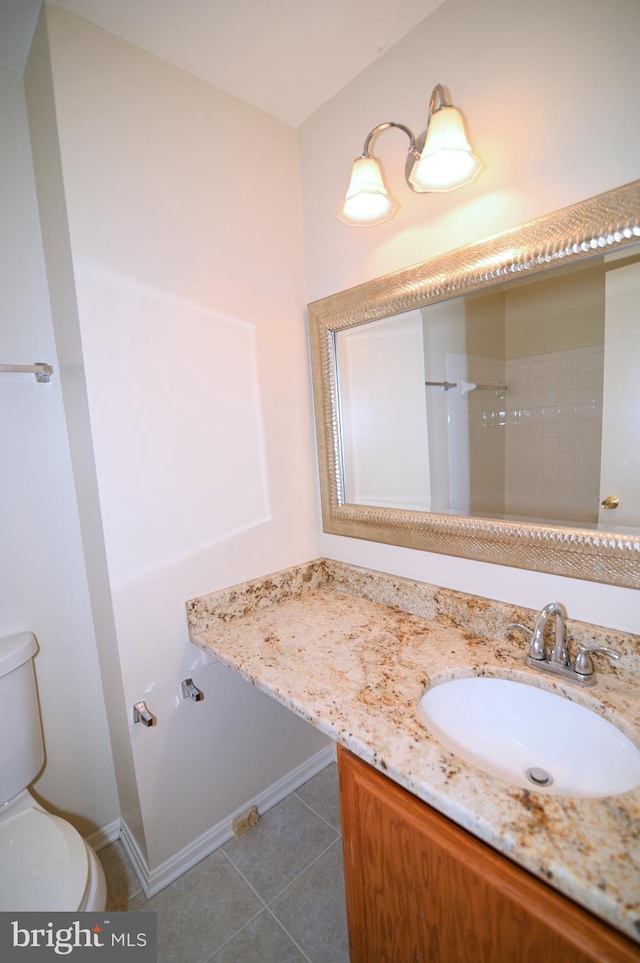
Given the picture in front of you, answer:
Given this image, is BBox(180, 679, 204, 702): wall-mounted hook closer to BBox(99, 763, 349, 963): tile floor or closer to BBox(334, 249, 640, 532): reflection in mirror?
BBox(99, 763, 349, 963): tile floor

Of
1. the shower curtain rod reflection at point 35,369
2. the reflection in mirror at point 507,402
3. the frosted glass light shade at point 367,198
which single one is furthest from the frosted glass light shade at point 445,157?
the shower curtain rod reflection at point 35,369

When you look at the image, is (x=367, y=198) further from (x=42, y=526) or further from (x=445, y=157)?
(x=42, y=526)

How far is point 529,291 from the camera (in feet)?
3.31

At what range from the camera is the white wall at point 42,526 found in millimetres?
1175

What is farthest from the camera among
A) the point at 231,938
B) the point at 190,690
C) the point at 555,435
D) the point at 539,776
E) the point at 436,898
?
the point at 190,690

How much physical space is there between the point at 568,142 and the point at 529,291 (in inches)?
11.5

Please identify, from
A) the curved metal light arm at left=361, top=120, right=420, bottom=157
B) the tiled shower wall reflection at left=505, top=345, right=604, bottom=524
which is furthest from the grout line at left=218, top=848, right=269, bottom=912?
the curved metal light arm at left=361, top=120, right=420, bottom=157

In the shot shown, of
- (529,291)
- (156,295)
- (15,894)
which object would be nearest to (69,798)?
(15,894)

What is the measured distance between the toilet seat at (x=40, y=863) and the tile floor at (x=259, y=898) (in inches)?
17.1

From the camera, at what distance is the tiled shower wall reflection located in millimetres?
949

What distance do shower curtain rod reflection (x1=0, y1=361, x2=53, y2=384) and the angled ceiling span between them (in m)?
0.81

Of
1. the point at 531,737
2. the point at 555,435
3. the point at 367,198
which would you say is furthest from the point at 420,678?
the point at 367,198

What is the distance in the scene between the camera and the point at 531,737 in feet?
2.88

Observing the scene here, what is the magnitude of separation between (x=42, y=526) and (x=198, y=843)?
116 cm
